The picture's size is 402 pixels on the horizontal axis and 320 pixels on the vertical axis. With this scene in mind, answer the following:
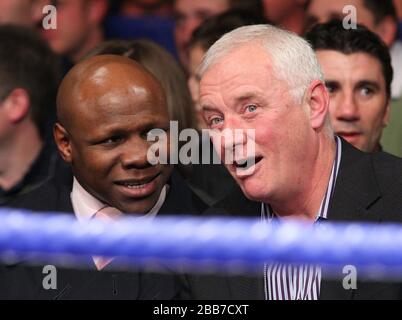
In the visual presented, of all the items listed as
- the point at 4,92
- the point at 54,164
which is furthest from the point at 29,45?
the point at 54,164

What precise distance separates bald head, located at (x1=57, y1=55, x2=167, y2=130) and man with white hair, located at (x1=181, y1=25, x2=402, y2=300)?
0.54ft

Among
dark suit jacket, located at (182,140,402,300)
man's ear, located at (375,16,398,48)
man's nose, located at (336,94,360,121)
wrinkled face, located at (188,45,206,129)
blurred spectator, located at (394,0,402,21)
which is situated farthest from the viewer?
blurred spectator, located at (394,0,402,21)

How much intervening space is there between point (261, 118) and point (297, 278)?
393 mm

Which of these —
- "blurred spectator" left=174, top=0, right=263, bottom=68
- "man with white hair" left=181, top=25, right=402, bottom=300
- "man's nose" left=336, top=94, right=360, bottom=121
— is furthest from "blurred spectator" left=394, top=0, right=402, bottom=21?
"man with white hair" left=181, top=25, right=402, bottom=300

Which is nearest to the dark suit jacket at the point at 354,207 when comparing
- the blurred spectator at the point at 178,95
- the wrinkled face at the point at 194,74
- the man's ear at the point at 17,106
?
the blurred spectator at the point at 178,95

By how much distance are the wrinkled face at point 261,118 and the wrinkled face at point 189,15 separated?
3.87 ft

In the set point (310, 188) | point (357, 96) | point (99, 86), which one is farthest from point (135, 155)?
point (357, 96)

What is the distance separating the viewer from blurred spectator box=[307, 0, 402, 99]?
3213mm

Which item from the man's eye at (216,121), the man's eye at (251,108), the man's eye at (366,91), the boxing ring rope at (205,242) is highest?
the man's eye at (366,91)

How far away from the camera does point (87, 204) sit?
2.52 metres

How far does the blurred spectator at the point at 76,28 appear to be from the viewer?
11.6ft

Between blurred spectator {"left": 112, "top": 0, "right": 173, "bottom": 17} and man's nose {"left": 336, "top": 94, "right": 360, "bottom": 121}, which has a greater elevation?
blurred spectator {"left": 112, "top": 0, "right": 173, "bottom": 17}

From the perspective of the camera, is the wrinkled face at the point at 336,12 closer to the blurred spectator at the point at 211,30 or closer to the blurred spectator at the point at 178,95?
the blurred spectator at the point at 211,30

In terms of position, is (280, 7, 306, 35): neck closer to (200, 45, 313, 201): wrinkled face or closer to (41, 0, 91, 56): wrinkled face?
(41, 0, 91, 56): wrinkled face
